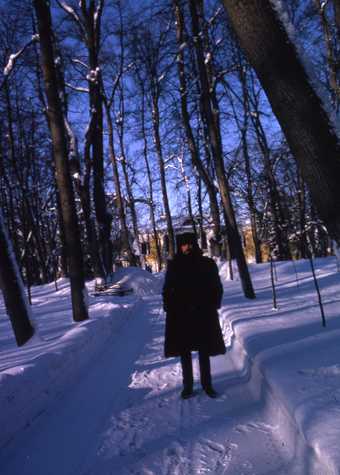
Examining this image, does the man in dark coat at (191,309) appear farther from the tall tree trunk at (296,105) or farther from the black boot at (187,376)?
the tall tree trunk at (296,105)

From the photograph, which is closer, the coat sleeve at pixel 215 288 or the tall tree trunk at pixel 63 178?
the coat sleeve at pixel 215 288

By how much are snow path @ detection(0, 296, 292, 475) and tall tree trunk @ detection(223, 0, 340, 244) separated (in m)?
1.77

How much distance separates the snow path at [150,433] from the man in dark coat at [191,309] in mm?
446

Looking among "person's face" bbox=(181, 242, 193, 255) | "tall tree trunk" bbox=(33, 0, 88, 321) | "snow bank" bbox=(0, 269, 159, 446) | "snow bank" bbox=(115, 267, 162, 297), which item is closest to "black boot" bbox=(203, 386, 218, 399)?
"person's face" bbox=(181, 242, 193, 255)

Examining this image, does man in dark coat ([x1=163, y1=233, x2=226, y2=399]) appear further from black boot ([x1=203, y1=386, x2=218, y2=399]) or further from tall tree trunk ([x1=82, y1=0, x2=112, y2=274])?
tall tree trunk ([x1=82, y1=0, x2=112, y2=274])

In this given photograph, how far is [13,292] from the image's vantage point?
718 centimetres

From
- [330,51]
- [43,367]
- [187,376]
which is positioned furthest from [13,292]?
[330,51]

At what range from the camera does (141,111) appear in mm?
26562

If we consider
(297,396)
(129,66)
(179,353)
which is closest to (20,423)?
(179,353)

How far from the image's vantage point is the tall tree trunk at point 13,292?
7074mm

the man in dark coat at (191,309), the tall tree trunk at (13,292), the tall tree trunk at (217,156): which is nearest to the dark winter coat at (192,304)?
the man in dark coat at (191,309)

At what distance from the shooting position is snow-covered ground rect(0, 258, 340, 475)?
9.50ft

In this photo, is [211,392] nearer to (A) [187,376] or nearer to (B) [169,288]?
(A) [187,376]

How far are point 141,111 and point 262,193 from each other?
398 inches
